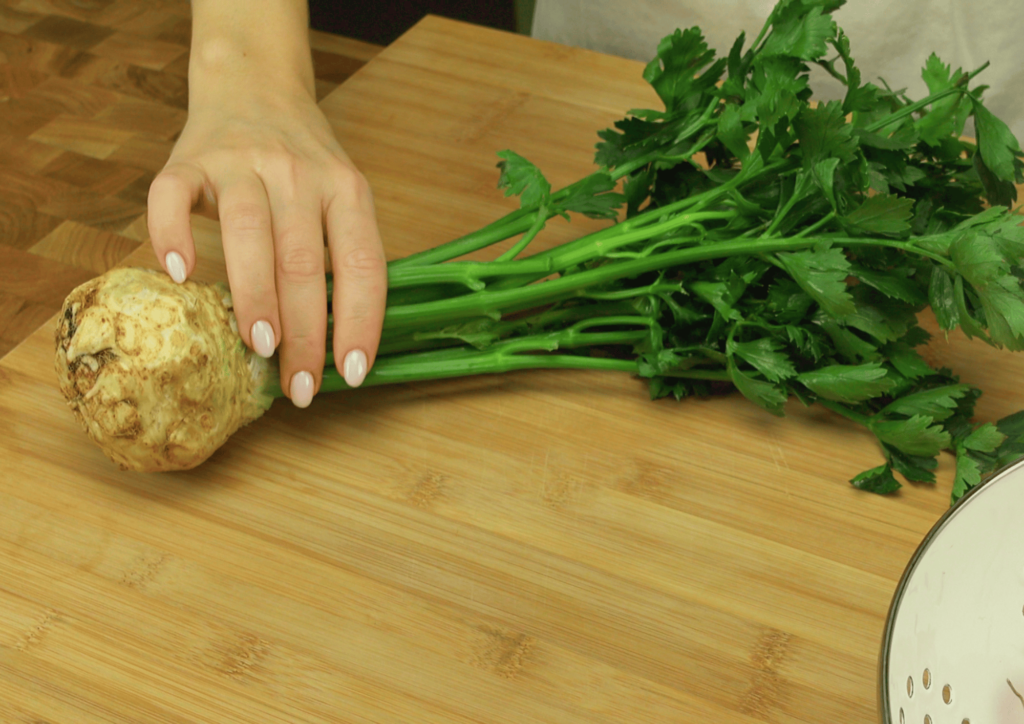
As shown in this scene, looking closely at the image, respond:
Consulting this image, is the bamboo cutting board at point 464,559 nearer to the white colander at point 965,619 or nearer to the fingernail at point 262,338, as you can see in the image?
the fingernail at point 262,338

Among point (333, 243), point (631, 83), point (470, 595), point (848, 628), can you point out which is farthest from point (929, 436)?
point (631, 83)

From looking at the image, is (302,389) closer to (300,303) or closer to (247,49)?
(300,303)

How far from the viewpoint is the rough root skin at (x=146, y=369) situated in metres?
0.93

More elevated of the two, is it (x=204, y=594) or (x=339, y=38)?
(x=204, y=594)

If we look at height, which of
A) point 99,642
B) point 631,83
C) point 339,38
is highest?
point 631,83

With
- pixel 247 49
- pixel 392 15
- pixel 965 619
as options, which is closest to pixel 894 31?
pixel 247 49

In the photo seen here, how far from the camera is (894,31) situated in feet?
5.54

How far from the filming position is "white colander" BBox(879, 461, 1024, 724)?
56cm

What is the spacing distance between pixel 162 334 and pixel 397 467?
0.29m

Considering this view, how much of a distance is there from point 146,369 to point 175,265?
0.13m

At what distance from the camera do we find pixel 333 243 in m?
1.06

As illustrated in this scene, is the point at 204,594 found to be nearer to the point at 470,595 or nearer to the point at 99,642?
the point at 99,642

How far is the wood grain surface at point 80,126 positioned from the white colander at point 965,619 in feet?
3.75

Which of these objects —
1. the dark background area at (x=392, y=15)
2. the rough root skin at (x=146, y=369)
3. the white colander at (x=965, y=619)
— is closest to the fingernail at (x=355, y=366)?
the rough root skin at (x=146, y=369)
